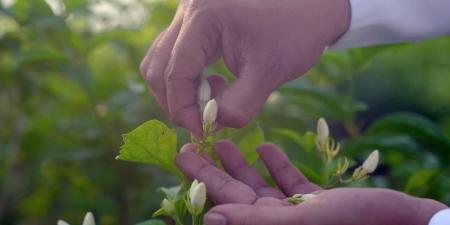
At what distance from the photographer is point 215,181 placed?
1132 mm

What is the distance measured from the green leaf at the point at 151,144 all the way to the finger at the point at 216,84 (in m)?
0.15

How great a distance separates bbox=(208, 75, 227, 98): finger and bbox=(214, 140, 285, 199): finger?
103 mm

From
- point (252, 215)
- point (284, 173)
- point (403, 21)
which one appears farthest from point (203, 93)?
point (403, 21)

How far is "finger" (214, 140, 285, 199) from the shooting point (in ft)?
4.04

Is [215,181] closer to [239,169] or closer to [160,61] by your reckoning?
[239,169]

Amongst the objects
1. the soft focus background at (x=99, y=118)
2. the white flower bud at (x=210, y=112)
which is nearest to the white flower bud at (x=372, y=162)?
the white flower bud at (x=210, y=112)

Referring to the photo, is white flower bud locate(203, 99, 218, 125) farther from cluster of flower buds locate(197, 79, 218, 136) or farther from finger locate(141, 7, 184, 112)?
finger locate(141, 7, 184, 112)

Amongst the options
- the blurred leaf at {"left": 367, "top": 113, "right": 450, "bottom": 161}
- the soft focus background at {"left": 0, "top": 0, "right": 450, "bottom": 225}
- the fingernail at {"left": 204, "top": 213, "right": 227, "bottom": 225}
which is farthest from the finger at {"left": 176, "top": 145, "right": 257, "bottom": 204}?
the blurred leaf at {"left": 367, "top": 113, "right": 450, "bottom": 161}

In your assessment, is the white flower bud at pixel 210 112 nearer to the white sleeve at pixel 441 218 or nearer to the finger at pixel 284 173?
the finger at pixel 284 173

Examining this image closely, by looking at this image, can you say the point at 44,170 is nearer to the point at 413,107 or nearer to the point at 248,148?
the point at 248,148

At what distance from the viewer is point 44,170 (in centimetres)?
A: 221

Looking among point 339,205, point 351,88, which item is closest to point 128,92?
point 351,88

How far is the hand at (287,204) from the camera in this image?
1.00 metres

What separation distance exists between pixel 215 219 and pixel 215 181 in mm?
148
